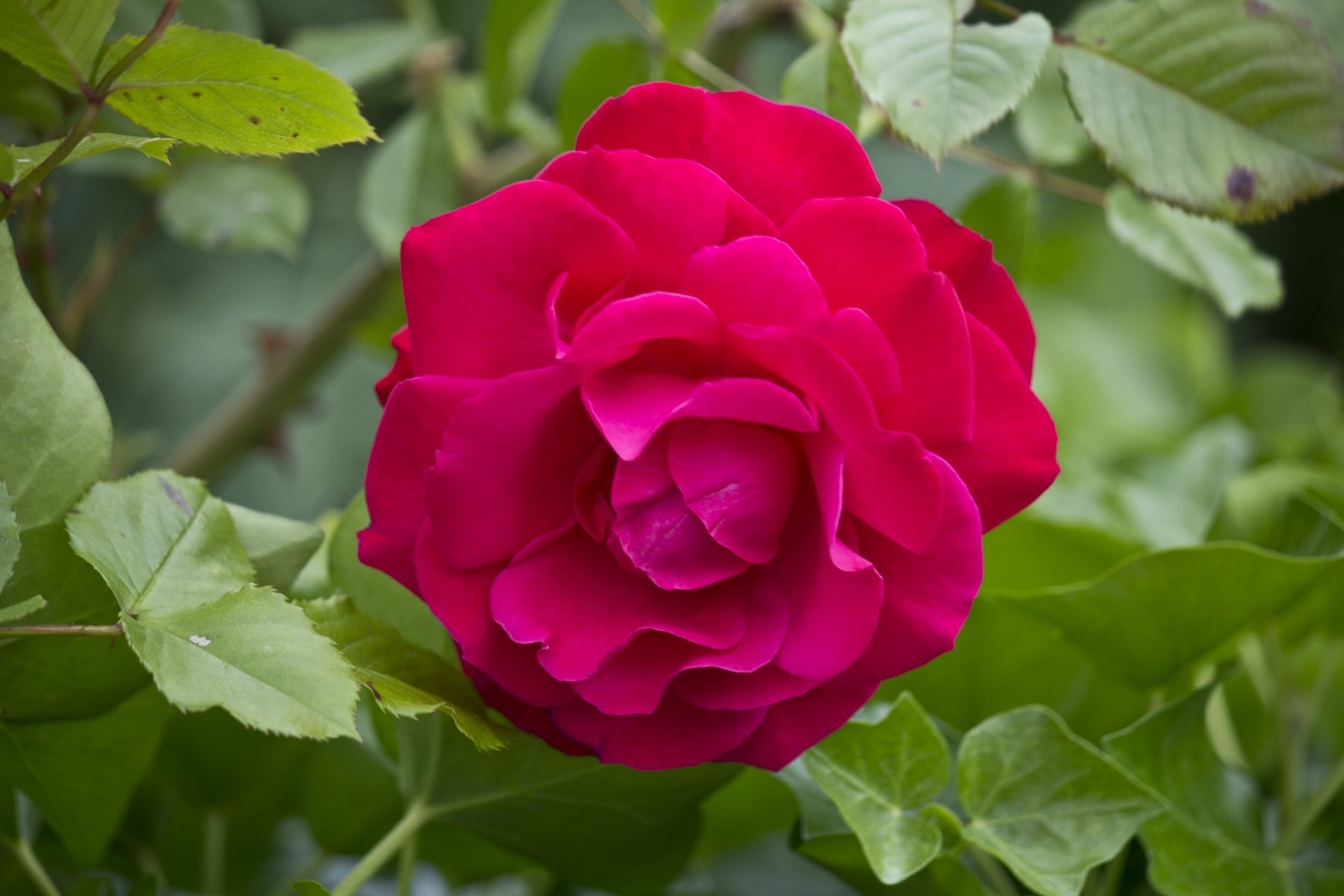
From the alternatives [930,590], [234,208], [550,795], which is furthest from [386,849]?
[234,208]

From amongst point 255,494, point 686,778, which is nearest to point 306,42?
point 686,778

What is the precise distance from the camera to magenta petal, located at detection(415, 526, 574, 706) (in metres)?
0.22

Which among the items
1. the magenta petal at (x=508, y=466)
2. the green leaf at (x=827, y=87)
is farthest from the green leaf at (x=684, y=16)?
the magenta petal at (x=508, y=466)

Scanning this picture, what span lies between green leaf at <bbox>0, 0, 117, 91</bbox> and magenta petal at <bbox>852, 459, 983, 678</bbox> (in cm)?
19

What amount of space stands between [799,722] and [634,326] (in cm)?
9

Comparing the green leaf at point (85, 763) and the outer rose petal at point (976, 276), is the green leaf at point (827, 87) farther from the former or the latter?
the green leaf at point (85, 763)

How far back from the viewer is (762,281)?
0.70ft

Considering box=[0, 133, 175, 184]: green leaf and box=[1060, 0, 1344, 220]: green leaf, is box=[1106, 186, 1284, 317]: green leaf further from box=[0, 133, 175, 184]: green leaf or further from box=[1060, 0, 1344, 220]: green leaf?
box=[0, 133, 175, 184]: green leaf

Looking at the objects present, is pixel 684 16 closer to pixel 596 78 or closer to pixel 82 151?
pixel 596 78

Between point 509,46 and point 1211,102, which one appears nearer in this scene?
point 1211,102

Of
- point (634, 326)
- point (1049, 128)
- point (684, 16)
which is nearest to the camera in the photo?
point (634, 326)

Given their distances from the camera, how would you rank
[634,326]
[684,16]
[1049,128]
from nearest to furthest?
[634,326]
[684,16]
[1049,128]

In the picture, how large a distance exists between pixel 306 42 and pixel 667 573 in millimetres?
322

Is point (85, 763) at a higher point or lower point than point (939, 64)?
lower
